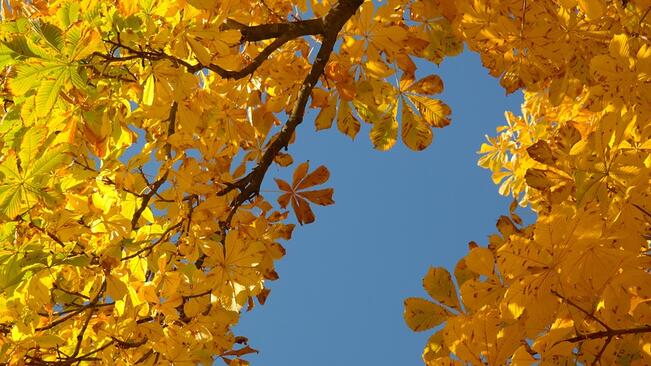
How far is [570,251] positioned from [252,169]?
2108 millimetres

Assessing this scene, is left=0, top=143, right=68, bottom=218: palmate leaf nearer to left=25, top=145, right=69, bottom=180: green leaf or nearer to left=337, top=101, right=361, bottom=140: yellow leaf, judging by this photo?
left=25, top=145, right=69, bottom=180: green leaf

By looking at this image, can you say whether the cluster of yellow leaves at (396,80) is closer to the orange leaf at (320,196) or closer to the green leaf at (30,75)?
the orange leaf at (320,196)

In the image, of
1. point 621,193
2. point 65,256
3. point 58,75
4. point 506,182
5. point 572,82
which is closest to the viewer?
point 58,75

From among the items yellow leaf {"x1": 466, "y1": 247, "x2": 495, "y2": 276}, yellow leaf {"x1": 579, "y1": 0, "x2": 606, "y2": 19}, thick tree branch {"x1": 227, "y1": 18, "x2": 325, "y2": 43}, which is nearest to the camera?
yellow leaf {"x1": 466, "y1": 247, "x2": 495, "y2": 276}

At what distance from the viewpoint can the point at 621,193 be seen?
204 cm

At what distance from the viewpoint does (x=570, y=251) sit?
5.79ft

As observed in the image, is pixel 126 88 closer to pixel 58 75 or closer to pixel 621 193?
pixel 58 75

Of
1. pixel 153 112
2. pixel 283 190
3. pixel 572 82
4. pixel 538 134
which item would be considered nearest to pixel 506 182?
pixel 538 134

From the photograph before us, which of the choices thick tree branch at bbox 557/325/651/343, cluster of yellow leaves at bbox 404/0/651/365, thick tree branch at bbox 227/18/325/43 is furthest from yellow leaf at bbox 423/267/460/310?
thick tree branch at bbox 227/18/325/43

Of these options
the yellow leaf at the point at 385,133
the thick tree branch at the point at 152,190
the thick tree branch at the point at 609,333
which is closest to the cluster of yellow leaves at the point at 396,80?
the yellow leaf at the point at 385,133

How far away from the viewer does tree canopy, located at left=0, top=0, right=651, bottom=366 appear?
1.85 meters

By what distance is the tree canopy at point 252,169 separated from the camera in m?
1.85

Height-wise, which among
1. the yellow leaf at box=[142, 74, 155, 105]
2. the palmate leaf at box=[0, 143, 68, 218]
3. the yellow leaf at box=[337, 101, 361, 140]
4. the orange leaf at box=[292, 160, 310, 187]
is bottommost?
the palmate leaf at box=[0, 143, 68, 218]

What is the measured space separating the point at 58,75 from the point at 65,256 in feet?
2.13
